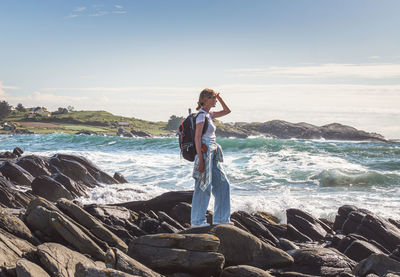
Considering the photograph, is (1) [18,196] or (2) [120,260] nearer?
(2) [120,260]

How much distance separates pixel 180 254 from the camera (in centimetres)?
575

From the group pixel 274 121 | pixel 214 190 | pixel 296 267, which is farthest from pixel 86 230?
pixel 274 121

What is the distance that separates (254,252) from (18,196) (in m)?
8.70

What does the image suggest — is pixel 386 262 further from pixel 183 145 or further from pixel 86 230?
pixel 86 230

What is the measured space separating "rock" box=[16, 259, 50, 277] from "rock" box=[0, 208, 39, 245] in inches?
54.8

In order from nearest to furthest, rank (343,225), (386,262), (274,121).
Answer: (386,262)
(343,225)
(274,121)

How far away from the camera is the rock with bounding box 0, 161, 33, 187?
1742 centimetres

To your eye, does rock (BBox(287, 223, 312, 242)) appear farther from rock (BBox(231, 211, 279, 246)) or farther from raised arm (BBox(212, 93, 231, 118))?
raised arm (BBox(212, 93, 231, 118))

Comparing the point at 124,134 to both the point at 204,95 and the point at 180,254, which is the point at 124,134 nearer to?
the point at 204,95

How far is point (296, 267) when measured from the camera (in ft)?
21.6

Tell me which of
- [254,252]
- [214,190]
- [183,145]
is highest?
[183,145]

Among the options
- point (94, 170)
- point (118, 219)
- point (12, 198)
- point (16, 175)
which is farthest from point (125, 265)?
point (94, 170)

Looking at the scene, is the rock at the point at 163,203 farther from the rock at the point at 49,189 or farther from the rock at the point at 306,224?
the rock at the point at 49,189

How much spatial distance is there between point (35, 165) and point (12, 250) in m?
15.3
